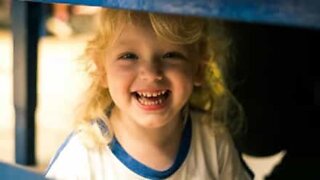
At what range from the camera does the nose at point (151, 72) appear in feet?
3.40

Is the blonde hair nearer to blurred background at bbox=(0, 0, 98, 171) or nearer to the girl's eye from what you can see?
the girl's eye

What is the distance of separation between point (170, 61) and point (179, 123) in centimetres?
22

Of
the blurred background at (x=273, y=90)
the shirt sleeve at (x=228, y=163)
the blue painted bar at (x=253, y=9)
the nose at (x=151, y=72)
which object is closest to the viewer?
the blue painted bar at (x=253, y=9)

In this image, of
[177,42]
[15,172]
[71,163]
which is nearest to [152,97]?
[177,42]


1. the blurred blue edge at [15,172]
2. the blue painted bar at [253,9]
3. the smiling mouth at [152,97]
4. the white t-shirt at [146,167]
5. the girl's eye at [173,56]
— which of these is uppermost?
the blue painted bar at [253,9]

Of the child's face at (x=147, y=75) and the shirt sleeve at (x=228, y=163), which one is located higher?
the child's face at (x=147, y=75)

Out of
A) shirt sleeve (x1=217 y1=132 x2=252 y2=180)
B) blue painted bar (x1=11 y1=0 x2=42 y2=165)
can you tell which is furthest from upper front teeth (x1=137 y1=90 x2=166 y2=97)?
blue painted bar (x1=11 y1=0 x2=42 y2=165)

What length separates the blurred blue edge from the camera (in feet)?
4.34

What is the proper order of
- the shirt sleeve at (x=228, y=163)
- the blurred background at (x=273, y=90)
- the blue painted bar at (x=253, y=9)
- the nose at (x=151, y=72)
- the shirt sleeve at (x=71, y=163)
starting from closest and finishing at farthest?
the blue painted bar at (x=253, y=9)
the nose at (x=151, y=72)
the shirt sleeve at (x=71, y=163)
the shirt sleeve at (x=228, y=163)
the blurred background at (x=273, y=90)

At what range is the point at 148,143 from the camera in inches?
46.6

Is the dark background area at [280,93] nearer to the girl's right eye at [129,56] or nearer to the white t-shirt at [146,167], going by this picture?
the white t-shirt at [146,167]

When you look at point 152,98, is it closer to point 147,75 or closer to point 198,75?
point 147,75

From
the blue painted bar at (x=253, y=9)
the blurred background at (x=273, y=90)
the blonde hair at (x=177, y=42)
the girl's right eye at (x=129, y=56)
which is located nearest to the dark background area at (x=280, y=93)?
the blurred background at (x=273, y=90)

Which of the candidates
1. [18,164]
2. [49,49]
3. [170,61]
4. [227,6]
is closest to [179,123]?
[170,61]
